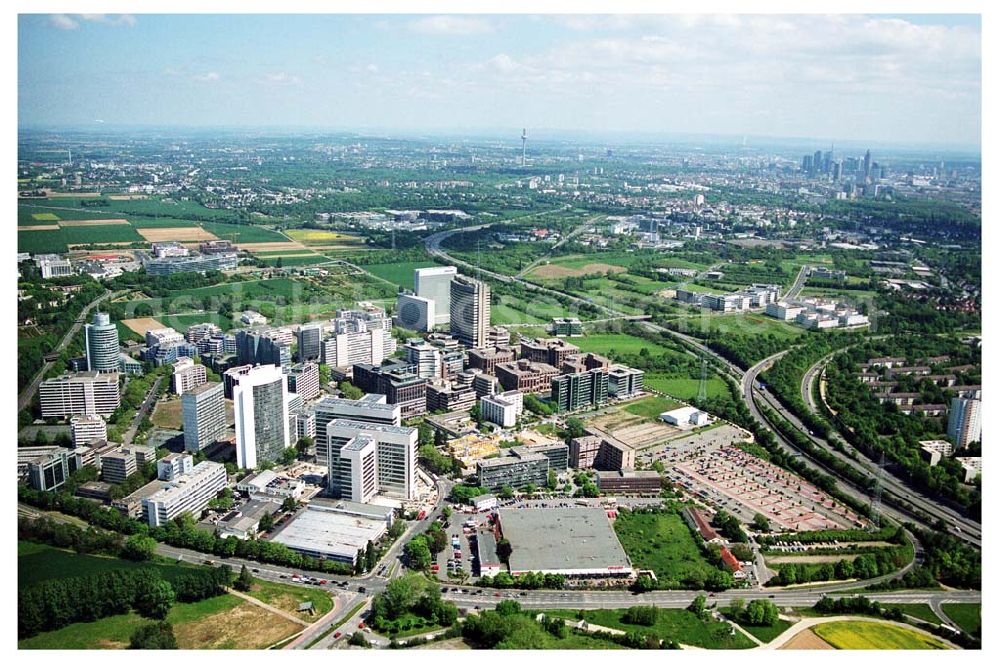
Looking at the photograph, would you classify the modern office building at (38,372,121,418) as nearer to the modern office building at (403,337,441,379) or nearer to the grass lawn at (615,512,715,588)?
the modern office building at (403,337,441,379)

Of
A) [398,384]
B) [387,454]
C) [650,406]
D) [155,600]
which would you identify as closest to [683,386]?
[650,406]

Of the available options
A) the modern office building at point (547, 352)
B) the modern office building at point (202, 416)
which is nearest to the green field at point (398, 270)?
the modern office building at point (547, 352)

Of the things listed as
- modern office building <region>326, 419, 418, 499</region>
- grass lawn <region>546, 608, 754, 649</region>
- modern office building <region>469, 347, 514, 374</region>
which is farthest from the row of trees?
modern office building <region>469, 347, 514, 374</region>

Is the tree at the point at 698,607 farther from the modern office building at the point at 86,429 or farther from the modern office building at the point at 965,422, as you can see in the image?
the modern office building at the point at 86,429

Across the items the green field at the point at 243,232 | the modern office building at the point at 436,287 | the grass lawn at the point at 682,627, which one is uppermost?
the green field at the point at 243,232

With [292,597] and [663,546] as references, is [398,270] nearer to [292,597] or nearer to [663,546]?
[663,546]
